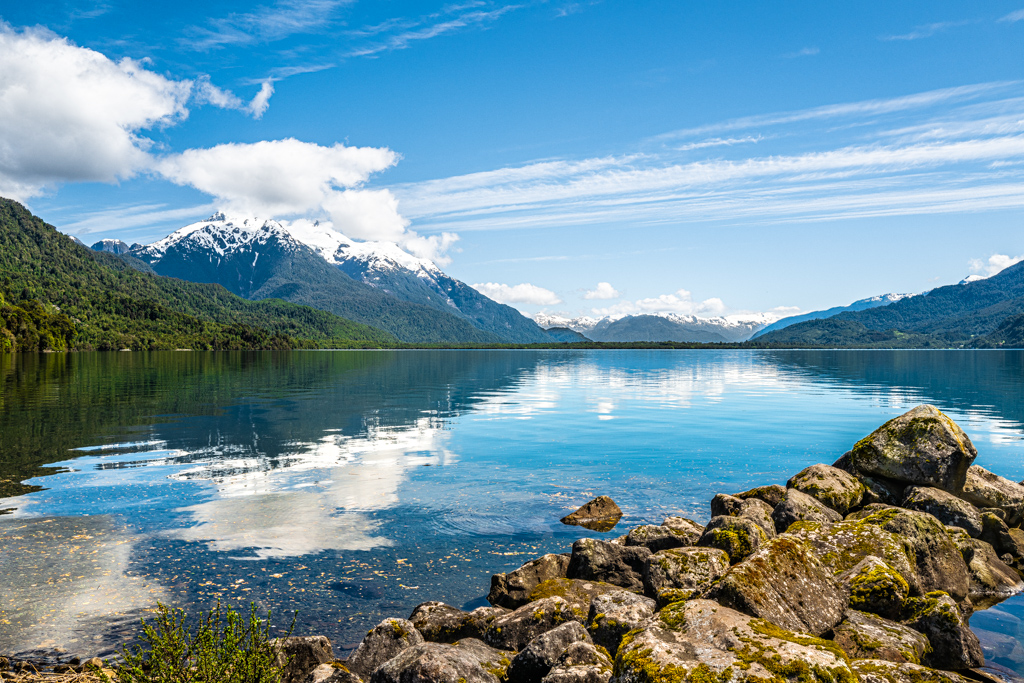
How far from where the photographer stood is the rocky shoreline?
10.5 meters

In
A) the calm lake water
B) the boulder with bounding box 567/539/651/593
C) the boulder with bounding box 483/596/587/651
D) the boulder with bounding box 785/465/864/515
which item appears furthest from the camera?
the boulder with bounding box 785/465/864/515

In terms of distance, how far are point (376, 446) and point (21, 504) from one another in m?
19.5

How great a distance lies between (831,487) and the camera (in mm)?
22797

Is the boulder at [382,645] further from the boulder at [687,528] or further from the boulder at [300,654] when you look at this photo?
the boulder at [687,528]

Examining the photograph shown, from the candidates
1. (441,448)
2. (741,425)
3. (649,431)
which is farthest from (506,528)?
(741,425)

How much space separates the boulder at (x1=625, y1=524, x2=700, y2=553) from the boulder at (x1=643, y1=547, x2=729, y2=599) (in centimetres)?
216

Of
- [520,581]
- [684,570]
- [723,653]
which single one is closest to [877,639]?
[723,653]

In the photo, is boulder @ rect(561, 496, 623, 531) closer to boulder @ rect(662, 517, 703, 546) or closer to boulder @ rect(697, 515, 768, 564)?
boulder @ rect(662, 517, 703, 546)

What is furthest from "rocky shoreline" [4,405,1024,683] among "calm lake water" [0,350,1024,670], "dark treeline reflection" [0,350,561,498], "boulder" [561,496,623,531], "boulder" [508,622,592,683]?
"dark treeline reflection" [0,350,561,498]

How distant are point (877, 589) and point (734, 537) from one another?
15.1 ft

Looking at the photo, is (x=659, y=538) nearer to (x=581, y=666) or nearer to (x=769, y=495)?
(x=769, y=495)

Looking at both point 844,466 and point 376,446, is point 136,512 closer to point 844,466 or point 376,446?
point 376,446

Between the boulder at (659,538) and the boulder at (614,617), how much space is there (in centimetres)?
473

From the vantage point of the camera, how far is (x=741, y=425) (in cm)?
5394
